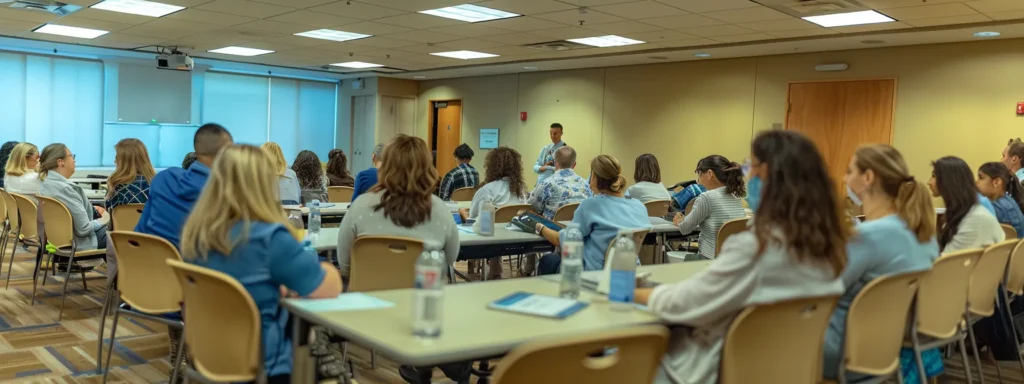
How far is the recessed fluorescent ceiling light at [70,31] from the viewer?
9.53m

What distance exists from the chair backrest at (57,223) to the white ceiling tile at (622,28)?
17.2 feet

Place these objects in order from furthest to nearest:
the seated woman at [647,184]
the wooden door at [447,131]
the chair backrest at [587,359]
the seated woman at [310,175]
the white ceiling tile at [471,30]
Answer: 1. the wooden door at [447,131]
2. the white ceiling tile at [471,30]
3. the seated woman at [310,175]
4. the seated woman at [647,184]
5. the chair backrest at [587,359]

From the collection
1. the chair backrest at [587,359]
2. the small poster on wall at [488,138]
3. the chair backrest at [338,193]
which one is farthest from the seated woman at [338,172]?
the small poster on wall at [488,138]

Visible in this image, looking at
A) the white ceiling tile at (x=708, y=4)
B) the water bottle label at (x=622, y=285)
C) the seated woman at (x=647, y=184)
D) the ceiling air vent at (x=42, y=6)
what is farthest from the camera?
the ceiling air vent at (x=42, y=6)

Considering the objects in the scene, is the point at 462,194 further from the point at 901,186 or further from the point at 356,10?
the point at 901,186

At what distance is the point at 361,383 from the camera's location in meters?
3.84

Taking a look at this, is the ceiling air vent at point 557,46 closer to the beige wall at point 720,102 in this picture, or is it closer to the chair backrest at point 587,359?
Answer: the beige wall at point 720,102

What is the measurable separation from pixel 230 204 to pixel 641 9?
5572mm

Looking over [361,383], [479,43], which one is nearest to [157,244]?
[361,383]

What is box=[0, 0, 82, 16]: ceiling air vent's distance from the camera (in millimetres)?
7699

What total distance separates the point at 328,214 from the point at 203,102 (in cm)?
928

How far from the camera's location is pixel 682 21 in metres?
7.70

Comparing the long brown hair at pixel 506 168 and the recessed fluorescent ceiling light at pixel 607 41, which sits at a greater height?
the recessed fluorescent ceiling light at pixel 607 41

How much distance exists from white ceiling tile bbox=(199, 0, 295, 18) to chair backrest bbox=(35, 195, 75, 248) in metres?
3.09
